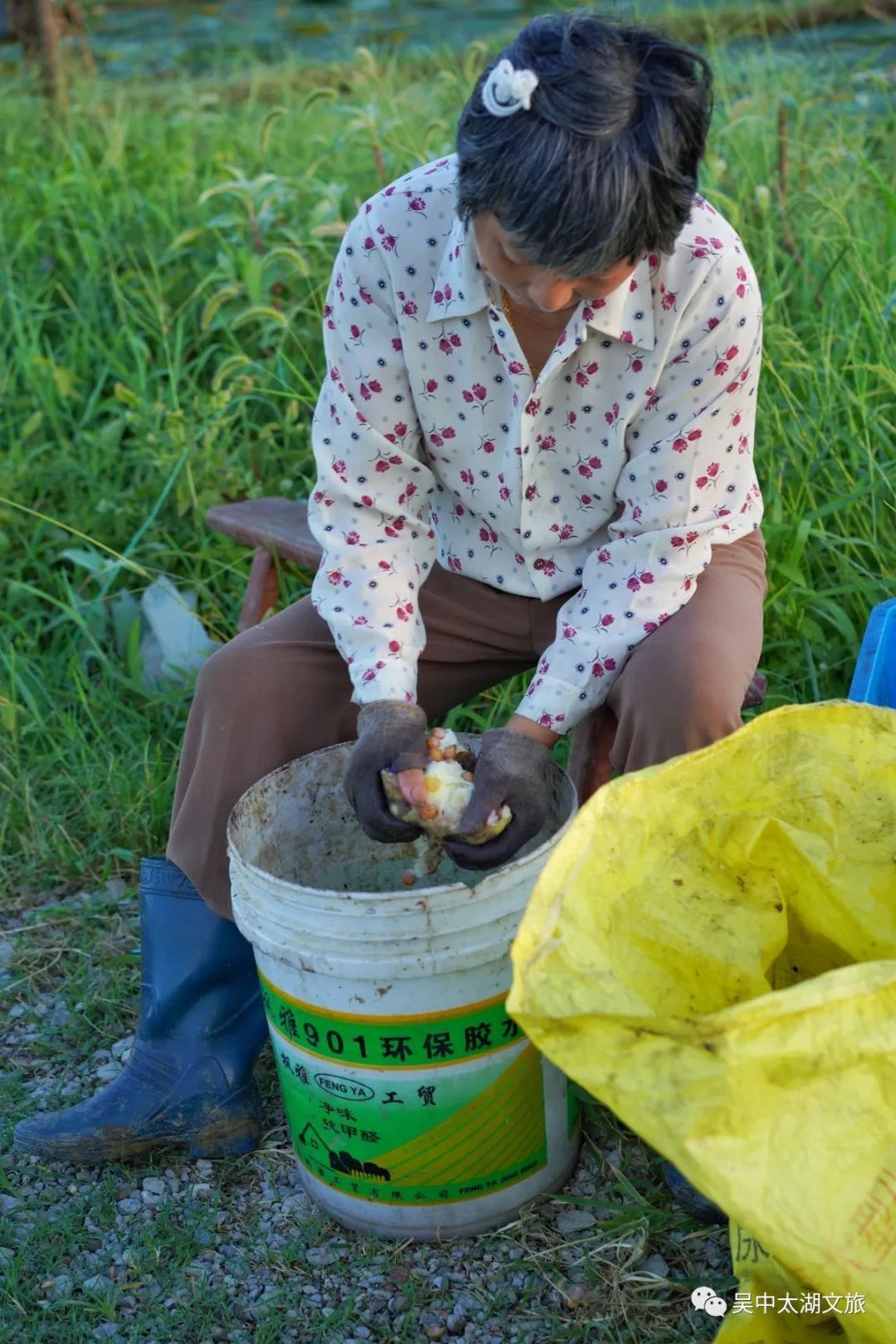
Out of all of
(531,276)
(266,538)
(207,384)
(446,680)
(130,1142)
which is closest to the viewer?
(531,276)

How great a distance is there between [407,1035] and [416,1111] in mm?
98

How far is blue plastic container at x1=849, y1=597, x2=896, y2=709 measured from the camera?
170 cm

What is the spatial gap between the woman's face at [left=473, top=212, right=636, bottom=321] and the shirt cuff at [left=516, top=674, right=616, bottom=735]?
16.9 inches

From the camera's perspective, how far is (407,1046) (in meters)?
1.51

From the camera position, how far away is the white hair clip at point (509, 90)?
1282mm

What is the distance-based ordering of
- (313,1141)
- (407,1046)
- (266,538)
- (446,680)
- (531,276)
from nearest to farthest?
(531,276) → (407,1046) → (313,1141) → (446,680) → (266,538)

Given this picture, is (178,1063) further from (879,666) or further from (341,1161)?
(879,666)

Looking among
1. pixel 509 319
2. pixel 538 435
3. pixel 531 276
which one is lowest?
pixel 538 435

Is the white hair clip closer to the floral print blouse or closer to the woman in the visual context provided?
the woman

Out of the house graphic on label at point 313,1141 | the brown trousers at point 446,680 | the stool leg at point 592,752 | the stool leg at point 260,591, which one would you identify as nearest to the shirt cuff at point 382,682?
the brown trousers at point 446,680

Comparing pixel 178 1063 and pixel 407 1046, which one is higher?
pixel 407 1046

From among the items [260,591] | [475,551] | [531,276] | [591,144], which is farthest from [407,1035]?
[260,591]

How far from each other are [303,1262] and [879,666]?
97 centimetres

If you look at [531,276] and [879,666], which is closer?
[531,276]
